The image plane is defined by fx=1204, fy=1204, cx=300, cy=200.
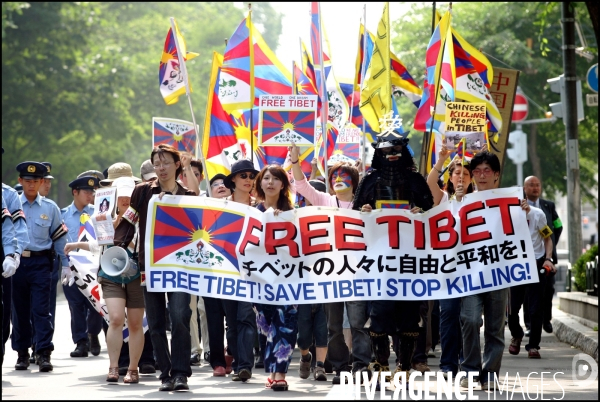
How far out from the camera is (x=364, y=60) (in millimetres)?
15578

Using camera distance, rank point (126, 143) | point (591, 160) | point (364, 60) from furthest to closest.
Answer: point (126, 143)
point (591, 160)
point (364, 60)

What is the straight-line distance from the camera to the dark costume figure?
31.7 feet

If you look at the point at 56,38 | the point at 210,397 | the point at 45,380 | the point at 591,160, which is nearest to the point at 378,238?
the point at 210,397

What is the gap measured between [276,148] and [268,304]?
584 cm

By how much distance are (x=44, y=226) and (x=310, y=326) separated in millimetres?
3329

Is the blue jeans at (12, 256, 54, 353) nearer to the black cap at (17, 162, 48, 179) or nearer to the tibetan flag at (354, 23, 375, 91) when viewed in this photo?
the black cap at (17, 162, 48, 179)

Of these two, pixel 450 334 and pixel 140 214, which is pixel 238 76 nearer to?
pixel 140 214

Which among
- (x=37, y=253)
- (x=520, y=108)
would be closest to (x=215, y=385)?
(x=37, y=253)

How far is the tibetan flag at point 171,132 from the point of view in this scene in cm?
1509

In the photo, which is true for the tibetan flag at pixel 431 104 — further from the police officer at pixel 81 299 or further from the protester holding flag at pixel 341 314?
the police officer at pixel 81 299

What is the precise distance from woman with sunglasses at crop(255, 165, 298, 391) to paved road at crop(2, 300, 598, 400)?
21cm

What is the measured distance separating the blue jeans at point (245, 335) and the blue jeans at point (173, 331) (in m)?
0.61

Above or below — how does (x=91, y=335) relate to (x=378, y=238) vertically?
below

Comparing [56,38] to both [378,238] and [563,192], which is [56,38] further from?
[378,238]
